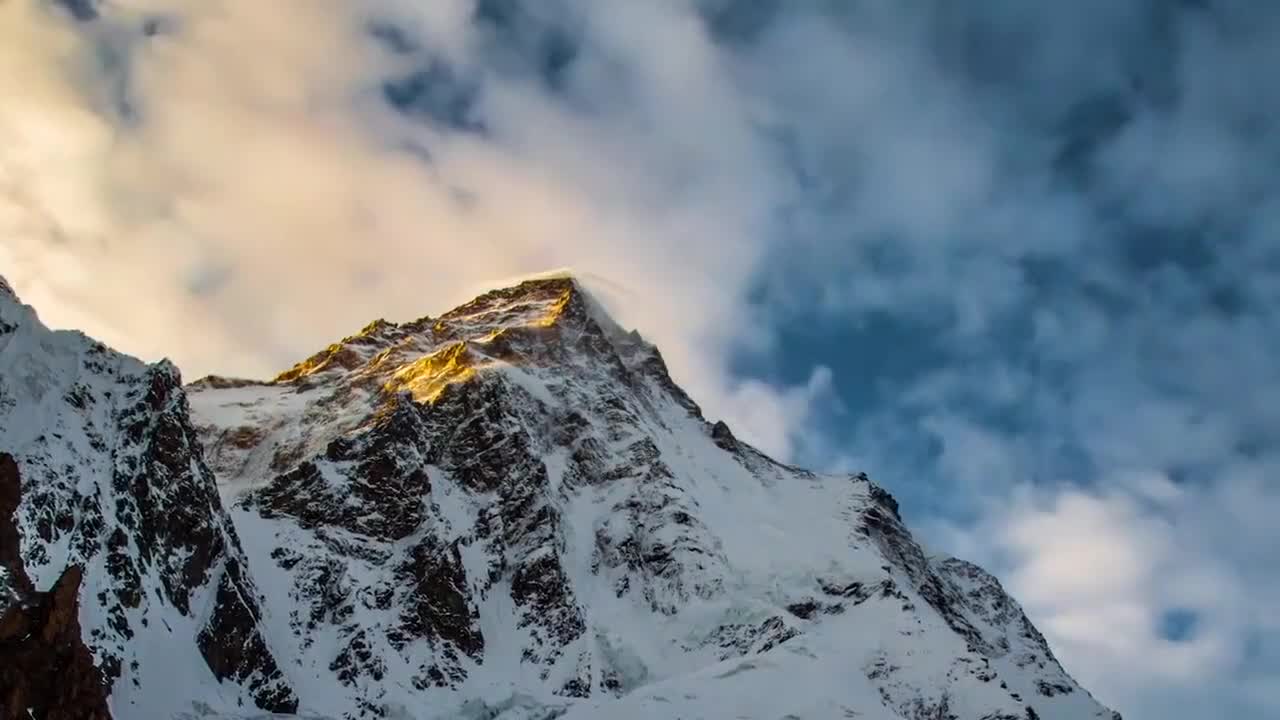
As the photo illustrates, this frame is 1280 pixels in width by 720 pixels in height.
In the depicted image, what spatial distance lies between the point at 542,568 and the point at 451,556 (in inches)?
436

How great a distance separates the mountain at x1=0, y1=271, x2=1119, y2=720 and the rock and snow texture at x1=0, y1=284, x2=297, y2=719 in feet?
0.89

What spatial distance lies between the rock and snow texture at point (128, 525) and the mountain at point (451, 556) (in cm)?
27

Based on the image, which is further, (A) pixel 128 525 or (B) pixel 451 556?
(B) pixel 451 556

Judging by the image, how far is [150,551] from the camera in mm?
110688

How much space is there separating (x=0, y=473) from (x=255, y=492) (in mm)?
55375

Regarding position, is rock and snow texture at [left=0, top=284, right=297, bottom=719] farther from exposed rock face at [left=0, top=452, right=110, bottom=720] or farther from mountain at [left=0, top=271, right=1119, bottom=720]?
exposed rock face at [left=0, top=452, right=110, bottom=720]

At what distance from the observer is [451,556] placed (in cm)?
14225

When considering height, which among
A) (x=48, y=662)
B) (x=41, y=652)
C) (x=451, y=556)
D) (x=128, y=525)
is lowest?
(x=48, y=662)

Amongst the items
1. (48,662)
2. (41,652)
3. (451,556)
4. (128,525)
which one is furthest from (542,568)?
(41,652)

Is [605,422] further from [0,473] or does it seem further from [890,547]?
[0,473]

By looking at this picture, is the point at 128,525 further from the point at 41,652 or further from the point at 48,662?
the point at 41,652

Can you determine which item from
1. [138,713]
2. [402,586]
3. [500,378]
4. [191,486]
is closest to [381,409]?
[500,378]

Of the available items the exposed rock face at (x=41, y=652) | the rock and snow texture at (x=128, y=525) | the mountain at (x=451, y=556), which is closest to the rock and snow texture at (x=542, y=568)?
the mountain at (x=451, y=556)

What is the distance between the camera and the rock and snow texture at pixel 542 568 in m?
127
